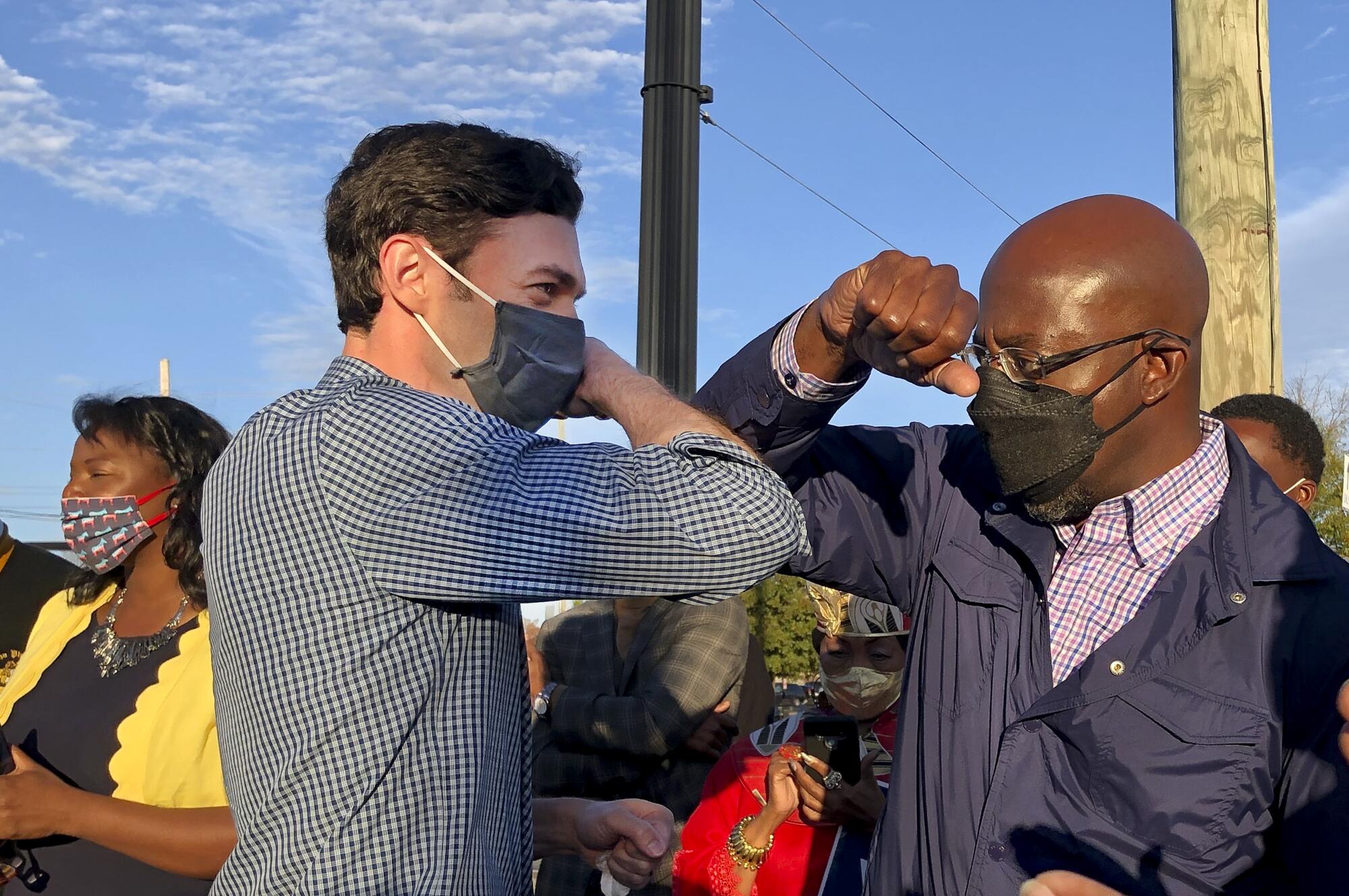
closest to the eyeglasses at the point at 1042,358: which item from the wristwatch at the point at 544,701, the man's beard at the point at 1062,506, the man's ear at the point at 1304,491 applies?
the man's beard at the point at 1062,506

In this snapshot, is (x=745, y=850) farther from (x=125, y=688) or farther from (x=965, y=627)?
(x=125, y=688)

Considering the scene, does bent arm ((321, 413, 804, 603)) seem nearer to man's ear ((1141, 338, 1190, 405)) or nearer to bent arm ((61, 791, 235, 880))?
man's ear ((1141, 338, 1190, 405))

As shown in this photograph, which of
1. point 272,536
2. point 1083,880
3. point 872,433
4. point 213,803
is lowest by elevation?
point 213,803

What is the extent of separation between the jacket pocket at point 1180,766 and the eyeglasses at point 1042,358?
0.63m

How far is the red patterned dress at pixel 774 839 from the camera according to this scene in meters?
3.60

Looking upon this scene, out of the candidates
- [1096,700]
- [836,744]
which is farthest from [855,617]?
[1096,700]

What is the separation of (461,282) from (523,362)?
0.56 feet

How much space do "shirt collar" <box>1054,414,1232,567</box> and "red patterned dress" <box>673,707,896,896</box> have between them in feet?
5.10

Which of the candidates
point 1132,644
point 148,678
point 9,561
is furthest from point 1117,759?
point 9,561

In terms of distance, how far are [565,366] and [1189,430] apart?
1.28 meters

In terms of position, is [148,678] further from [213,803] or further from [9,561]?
[9,561]

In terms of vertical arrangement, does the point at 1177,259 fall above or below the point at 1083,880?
above

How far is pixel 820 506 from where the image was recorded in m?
2.49

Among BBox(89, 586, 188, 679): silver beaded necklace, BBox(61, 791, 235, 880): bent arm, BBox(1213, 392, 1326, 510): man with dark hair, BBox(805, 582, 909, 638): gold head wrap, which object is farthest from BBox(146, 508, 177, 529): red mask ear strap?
BBox(1213, 392, 1326, 510): man with dark hair
